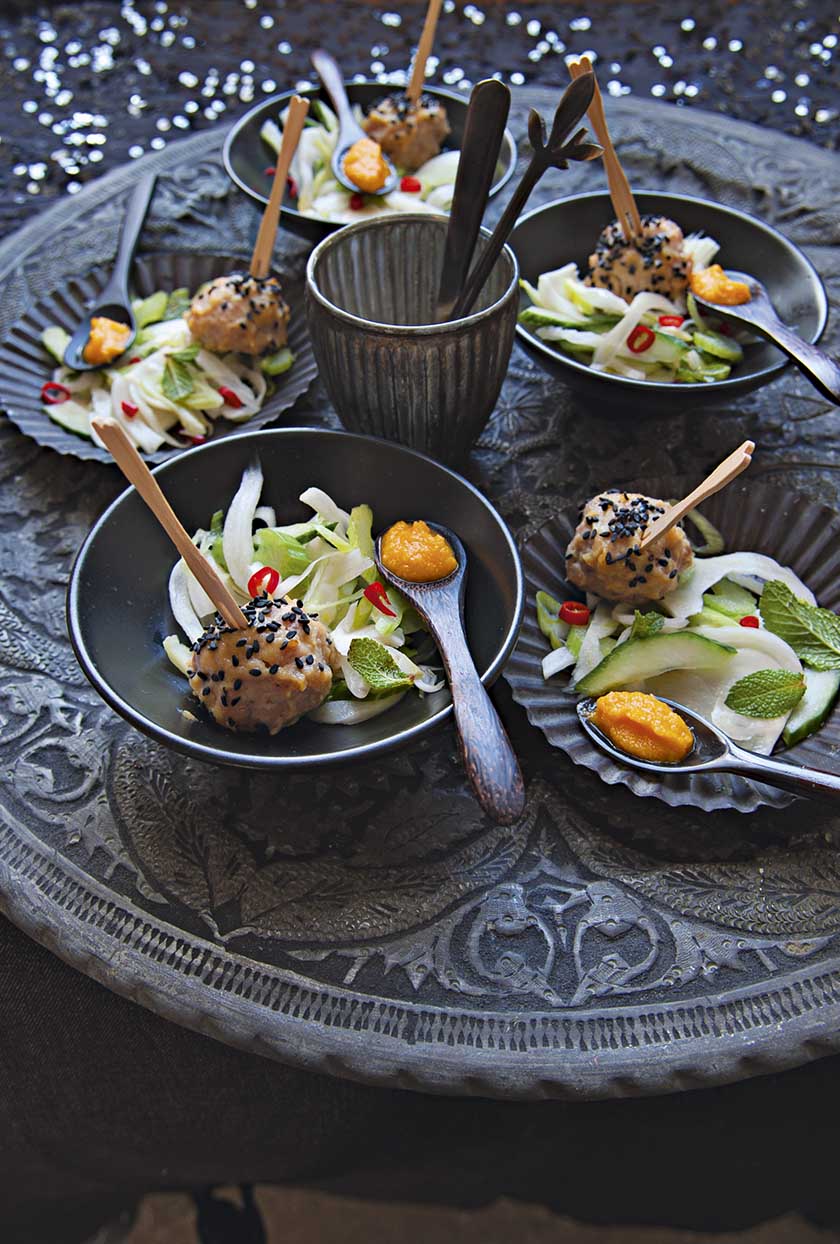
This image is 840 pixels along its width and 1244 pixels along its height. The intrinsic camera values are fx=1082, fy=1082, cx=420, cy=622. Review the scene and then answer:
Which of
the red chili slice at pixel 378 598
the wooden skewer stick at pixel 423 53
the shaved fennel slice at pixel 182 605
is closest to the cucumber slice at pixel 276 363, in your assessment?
the shaved fennel slice at pixel 182 605

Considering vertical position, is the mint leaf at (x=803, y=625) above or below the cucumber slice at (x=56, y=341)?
above

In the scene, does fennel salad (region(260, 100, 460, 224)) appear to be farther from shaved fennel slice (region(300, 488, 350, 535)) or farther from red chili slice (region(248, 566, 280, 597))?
red chili slice (region(248, 566, 280, 597))

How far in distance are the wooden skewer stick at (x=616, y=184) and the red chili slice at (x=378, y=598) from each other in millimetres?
1096

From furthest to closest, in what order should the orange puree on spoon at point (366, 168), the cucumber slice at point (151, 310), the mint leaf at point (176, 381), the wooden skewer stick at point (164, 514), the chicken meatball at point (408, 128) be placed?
the chicken meatball at point (408, 128) < the orange puree on spoon at point (366, 168) < the cucumber slice at point (151, 310) < the mint leaf at point (176, 381) < the wooden skewer stick at point (164, 514)

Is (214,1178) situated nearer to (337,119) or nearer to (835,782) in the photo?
(835,782)

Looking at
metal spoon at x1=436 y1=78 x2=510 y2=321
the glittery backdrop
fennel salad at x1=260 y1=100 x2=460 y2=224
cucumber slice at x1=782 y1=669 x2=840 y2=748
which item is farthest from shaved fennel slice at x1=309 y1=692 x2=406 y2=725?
the glittery backdrop

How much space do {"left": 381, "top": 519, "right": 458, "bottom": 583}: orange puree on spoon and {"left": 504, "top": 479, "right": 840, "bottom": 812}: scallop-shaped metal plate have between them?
0.19 meters

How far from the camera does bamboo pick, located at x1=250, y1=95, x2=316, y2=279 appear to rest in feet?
7.75

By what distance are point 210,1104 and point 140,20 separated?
3.55 meters

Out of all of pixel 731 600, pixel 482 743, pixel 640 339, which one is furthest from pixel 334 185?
pixel 482 743

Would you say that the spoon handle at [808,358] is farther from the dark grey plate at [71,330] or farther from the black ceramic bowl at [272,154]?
the dark grey plate at [71,330]

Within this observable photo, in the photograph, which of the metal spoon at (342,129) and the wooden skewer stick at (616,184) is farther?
the metal spoon at (342,129)

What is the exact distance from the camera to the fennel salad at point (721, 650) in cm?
185

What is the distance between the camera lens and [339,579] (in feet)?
6.50
